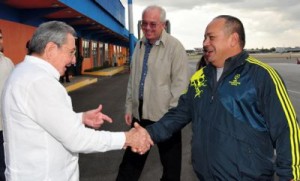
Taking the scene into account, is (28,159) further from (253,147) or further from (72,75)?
(72,75)

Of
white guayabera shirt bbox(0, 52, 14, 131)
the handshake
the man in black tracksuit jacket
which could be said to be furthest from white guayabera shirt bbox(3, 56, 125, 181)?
white guayabera shirt bbox(0, 52, 14, 131)

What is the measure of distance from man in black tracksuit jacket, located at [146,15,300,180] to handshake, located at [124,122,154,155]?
480 mm

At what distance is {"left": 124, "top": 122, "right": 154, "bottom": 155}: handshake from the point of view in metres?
3.03

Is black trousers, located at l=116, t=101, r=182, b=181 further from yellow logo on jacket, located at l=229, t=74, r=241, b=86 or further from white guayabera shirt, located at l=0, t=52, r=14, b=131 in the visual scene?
yellow logo on jacket, located at l=229, t=74, r=241, b=86

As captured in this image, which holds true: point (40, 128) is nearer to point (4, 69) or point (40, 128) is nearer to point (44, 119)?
point (44, 119)

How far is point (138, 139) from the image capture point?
3.23 m

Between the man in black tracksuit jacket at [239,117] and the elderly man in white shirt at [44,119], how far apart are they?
0.71 metres

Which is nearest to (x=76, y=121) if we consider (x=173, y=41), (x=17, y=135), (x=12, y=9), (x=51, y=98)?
(x=51, y=98)

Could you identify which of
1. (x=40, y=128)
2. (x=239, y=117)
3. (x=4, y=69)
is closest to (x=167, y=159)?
(x=239, y=117)

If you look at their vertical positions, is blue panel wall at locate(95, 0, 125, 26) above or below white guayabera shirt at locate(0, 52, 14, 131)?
above

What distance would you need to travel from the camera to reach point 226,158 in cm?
271

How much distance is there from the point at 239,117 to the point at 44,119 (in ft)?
4.13

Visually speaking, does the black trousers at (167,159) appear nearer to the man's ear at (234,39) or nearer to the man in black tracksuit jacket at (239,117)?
the man in black tracksuit jacket at (239,117)

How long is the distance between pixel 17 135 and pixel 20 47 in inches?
626
